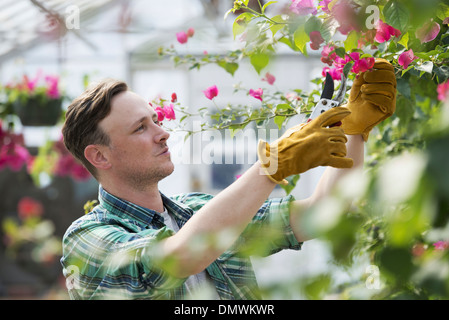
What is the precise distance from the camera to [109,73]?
18.3ft

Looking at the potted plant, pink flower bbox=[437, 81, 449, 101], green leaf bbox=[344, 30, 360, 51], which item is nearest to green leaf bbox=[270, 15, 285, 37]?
green leaf bbox=[344, 30, 360, 51]

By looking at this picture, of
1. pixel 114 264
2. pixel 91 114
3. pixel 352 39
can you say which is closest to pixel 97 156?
pixel 91 114

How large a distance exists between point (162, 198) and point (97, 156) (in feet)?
0.53

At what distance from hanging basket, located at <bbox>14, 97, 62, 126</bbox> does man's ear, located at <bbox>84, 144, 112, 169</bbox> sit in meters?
2.26

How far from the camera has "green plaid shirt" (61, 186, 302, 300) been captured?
2.71 feet

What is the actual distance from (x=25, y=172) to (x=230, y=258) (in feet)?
13.1

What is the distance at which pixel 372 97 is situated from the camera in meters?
0.97

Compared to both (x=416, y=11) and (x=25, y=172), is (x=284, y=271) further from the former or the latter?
(x=25, y=172)

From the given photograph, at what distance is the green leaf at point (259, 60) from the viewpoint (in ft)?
3.63

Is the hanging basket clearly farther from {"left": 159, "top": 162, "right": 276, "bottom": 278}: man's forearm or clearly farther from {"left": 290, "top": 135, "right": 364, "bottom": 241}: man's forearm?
{"left": 159, "top": 162, "right": 276, "bottom": 278}: man's forearm

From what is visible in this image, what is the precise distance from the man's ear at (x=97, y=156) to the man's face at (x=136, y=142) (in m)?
0.02

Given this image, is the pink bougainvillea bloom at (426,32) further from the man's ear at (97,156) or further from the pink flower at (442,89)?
the man's ear at (97,156)

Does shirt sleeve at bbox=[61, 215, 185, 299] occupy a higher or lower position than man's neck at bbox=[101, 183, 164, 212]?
lower
